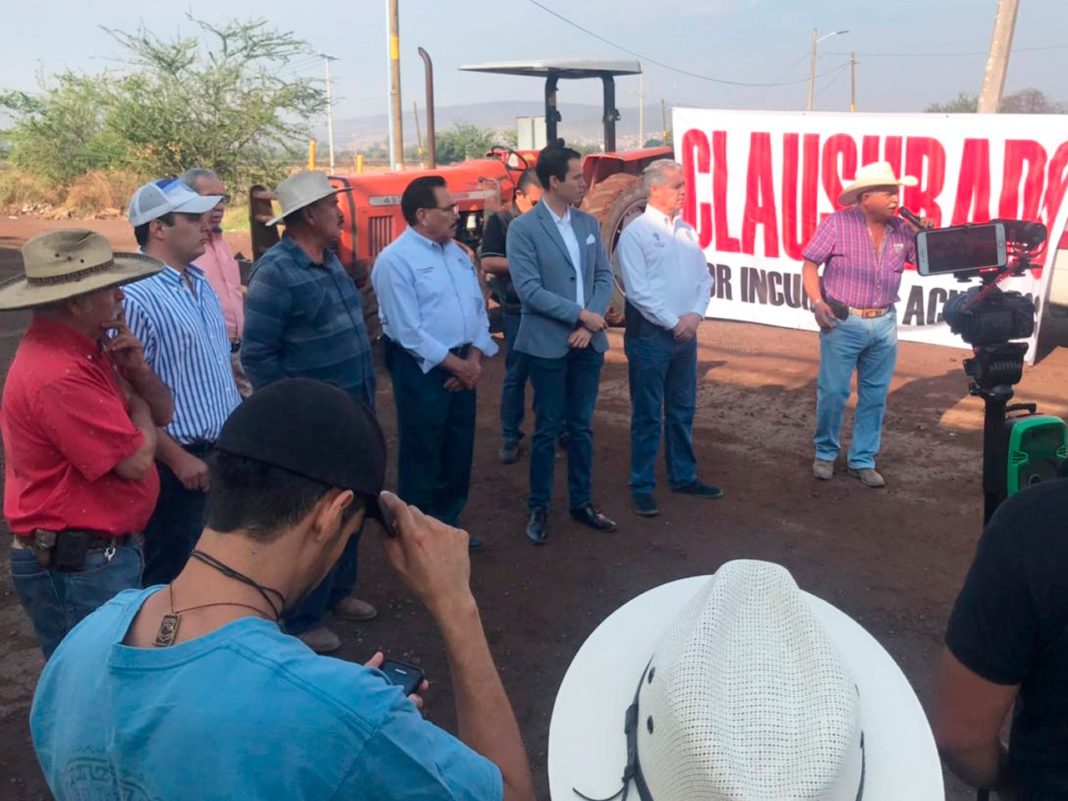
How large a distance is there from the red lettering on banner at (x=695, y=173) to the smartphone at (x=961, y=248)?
6097 millimetres

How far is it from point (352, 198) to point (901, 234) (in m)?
5.12

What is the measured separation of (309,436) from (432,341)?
9.77ft

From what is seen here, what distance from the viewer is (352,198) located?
333 inches

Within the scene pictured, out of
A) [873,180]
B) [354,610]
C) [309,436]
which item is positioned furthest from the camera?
[873,180]

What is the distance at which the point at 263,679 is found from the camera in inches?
42.6

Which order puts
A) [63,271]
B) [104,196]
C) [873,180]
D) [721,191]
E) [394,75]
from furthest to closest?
1. [104,196]
2. [394,75]
3. [721,191]
4. [873,180]
5. [63,271]

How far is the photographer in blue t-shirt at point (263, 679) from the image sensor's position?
1061 millimetres

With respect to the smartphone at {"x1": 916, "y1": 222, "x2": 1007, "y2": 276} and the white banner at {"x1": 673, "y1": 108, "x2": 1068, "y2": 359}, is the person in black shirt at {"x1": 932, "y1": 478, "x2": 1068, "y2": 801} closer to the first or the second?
the smartphone at {"x1": 916, "y1": 222, "x2": 1007, "y2": 276}

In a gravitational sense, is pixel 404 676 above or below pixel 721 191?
below

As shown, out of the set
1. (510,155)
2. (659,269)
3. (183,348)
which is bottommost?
(183,348)

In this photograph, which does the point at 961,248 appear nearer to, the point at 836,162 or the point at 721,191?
the point at 836,162

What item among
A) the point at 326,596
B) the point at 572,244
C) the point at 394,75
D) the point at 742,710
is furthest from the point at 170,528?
the point at 394,75

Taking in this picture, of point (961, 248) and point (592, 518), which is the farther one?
point (592, 518)

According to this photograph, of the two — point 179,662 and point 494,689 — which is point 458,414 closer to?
point 494,689
